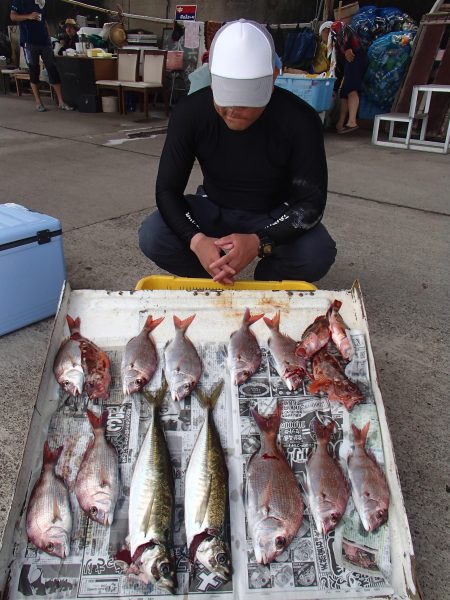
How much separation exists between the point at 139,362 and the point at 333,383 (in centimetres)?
66

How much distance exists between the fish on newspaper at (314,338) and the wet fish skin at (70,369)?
2.49 ft

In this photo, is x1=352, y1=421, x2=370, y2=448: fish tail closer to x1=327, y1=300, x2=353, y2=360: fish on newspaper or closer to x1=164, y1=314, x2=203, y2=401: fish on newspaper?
x1=327, y1=300, x2=353, y2=360: fish on newspaper

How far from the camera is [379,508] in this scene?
1351 mm

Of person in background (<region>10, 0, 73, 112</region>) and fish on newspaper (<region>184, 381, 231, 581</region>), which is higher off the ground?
person in background (<region>10, 0, 73, 112</region>)

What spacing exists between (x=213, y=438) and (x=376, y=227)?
10.4 feet

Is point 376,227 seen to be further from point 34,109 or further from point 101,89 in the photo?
point 34,109

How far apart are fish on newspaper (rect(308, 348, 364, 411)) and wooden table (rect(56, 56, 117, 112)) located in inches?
357

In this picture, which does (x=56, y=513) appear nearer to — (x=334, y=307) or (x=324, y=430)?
(x=324, y=430)

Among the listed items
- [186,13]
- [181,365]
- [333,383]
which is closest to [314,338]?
[333,383]

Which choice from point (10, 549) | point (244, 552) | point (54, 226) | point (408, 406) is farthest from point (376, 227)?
point (10, 549)

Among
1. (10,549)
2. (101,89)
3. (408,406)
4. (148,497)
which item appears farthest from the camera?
(101,89)

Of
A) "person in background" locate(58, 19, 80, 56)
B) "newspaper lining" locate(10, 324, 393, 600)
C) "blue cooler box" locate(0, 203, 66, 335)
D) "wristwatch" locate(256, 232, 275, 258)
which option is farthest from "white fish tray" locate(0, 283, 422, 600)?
"person in background" locate(58, 19, 80, 56)

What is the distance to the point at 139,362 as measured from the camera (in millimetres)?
1657

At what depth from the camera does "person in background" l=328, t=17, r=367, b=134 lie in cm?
746
